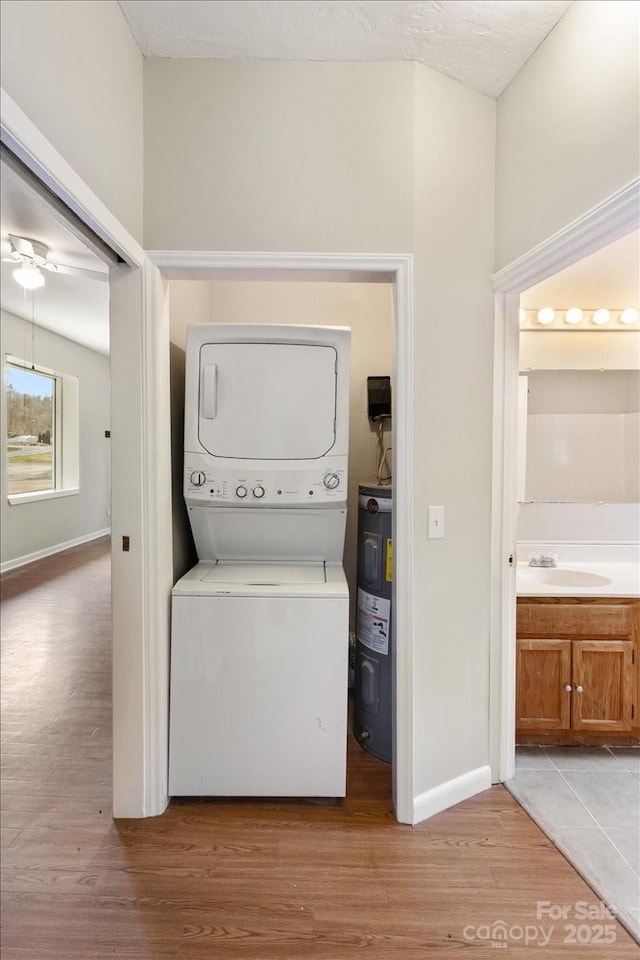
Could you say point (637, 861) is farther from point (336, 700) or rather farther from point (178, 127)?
point (178, 127)

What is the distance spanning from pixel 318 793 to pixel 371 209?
215 cm

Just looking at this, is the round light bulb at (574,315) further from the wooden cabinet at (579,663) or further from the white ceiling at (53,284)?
the white ceiling at (53,284)

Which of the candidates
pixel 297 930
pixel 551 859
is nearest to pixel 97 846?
pixel 297 930

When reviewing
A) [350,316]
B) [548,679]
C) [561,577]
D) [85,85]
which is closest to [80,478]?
[85,85]

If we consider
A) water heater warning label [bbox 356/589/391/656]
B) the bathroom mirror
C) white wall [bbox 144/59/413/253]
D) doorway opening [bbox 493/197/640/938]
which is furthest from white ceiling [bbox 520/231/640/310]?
water heater warning label [bbox 356/589/391/656]

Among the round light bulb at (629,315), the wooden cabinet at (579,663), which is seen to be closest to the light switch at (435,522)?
the wooden cabinet at (579,663)

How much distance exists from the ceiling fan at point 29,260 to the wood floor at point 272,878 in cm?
176

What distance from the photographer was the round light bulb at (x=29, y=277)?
3.62 feet

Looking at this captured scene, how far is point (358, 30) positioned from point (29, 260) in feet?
4.21

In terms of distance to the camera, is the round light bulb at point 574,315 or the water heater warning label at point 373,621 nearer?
the water heater warning label at point 373,621

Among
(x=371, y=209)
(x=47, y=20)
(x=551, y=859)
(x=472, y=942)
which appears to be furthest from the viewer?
(x=371, y=209)

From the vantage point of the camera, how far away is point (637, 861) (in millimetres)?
1494

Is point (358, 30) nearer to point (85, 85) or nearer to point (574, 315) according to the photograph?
point (85, 85)

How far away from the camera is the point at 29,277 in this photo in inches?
46.1
